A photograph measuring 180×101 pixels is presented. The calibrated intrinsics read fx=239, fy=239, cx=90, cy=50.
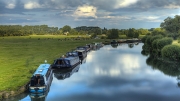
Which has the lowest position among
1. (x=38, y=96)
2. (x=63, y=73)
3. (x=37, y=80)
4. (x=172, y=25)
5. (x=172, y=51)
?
(x=63, y=73)

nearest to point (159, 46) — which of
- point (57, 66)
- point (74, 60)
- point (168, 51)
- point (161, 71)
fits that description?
point (168, 51)

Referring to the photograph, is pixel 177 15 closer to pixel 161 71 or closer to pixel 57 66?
pixel 161 71

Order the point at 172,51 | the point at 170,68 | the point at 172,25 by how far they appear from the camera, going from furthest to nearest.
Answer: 1. the point at 172,25
2. the point at 172,51
3. the point at 170,68

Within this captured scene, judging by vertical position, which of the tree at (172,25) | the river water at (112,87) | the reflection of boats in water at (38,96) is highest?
the tree at (172,25)

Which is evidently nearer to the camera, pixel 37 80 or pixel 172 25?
pixel 37 80

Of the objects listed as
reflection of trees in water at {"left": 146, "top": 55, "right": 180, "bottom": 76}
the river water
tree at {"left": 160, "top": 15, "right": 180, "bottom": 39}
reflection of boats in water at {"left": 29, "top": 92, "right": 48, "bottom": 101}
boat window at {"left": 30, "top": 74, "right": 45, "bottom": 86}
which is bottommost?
reflection of trees in water at {"left": 146, "top": 55, "right": 180, "bottom": 76}

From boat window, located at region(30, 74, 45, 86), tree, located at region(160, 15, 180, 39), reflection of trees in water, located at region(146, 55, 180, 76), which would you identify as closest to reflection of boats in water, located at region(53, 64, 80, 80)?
boat window, located at region(30, 74, 45, 86)

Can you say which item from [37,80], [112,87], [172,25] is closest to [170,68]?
[112,87]

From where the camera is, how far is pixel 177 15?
308ft

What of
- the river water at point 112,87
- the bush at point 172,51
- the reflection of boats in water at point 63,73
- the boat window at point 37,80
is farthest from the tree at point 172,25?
the boat window at point 37,80

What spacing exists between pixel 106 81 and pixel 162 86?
6.44 meters

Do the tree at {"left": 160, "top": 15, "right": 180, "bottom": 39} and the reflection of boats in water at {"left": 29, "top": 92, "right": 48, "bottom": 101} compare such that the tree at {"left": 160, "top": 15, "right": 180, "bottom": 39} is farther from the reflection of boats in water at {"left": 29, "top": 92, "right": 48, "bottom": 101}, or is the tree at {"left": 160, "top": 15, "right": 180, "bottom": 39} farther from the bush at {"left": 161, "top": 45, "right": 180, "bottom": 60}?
the reflection of boats in water at {"left": 29, "top": 92, "right": 48, "bottom": 101}

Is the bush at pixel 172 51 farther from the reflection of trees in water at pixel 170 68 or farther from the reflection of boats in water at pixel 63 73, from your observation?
the reflection of boats in water at pixel 63 73

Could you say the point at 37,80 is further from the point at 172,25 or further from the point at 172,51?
the point at 172,25
